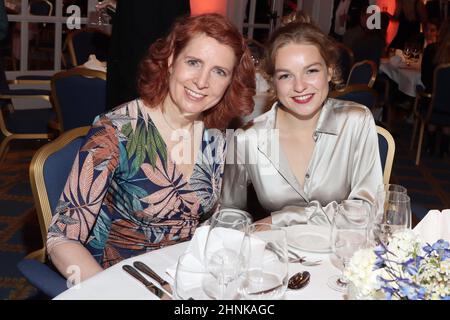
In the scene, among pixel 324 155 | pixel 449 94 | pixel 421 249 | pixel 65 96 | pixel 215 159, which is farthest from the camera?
pixel 449 94

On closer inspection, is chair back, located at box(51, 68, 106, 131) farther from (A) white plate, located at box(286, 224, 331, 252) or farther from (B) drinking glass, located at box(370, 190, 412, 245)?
(B) drinking glass, located at box(370, 190, 412, 245)

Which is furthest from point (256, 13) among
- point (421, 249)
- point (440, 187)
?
point (421, 249)

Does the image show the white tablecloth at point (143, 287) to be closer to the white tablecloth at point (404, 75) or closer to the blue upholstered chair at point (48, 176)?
the blue upholstered chair at point (48, 176)

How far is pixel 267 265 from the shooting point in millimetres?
1170

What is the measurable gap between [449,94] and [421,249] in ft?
16.2

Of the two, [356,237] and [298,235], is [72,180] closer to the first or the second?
[298,235]

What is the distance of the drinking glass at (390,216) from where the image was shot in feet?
4.58

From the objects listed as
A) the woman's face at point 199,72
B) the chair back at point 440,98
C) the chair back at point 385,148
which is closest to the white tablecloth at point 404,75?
the chair back at point 440,98

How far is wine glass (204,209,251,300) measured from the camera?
1.12m

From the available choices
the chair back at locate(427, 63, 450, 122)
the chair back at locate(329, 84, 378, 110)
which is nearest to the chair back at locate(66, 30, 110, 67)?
the chair back at locate(329, 84, 378, 110)

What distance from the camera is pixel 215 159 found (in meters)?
2.02

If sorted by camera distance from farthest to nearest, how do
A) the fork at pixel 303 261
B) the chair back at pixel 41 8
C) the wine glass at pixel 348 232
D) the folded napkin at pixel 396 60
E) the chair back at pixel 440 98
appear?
the folded napkin at pixel 396 60, the chair back at pixel 41 8, the chair back at pixel 440 98, the fork at pixel 303 261, the wine glass at pixel 348 232

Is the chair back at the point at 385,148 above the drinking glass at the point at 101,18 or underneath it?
underneath

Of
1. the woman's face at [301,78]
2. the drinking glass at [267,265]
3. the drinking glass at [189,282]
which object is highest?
the woman's face at [301,78]
